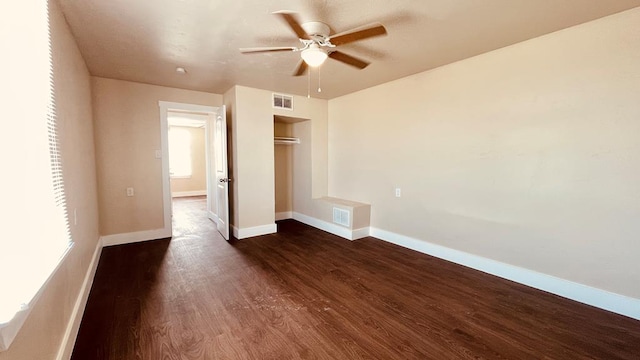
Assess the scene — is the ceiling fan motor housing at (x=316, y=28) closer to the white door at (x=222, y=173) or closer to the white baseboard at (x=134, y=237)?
the white door at (x=222, y=173)

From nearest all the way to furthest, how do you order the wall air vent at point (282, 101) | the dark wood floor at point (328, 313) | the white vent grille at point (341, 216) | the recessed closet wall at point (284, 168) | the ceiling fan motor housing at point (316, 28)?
the dark wood floor at point (328, 313)
the ceiling fan motor housing at point (316, 28)
the white vent grille at point (341, 216)
the wall air vent at point (282, 101)
the recessed closet wall at point (284, 168)

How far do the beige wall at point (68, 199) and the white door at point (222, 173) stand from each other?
5.31 feet

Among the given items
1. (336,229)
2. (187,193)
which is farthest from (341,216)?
(187,193)

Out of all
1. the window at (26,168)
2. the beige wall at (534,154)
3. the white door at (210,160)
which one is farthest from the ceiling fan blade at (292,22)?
the white door at (210,160)

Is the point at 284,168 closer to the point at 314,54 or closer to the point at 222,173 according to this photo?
the point at 222,173

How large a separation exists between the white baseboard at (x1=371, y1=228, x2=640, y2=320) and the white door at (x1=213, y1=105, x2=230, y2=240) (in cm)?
286

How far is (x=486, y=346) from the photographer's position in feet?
6.09

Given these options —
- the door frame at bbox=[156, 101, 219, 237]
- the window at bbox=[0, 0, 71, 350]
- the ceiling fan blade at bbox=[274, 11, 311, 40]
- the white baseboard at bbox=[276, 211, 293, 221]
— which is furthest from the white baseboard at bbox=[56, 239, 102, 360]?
the white baseboard at bbox=[276, 211, 293, 221]

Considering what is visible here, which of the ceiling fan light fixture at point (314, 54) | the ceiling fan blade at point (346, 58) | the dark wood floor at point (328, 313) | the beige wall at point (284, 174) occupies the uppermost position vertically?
the ceiling fan blade at point (346, 58)

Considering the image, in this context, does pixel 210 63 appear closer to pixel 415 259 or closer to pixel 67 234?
→ pixel 67 234

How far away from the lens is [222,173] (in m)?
4.38

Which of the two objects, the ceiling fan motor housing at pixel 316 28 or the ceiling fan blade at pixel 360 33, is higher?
the ceiling fan motor housing at pixel 316 28

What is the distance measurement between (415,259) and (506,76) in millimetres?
2323

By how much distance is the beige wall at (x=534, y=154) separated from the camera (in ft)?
7.20
